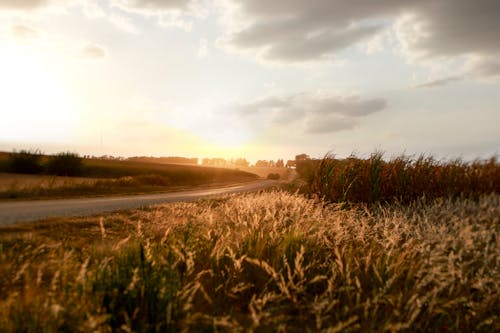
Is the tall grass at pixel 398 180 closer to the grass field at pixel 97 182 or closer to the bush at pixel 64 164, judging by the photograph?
the grass field at pixel 97 182

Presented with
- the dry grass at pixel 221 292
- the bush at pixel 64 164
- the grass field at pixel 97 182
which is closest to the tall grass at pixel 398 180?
the dry grass at pixel 221 292

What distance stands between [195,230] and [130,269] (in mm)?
3311

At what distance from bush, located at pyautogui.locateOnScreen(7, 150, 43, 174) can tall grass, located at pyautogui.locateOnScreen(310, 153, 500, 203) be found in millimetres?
28597

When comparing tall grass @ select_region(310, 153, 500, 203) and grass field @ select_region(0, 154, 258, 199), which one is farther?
grass field @ select_region(0, 154, 258, 199)

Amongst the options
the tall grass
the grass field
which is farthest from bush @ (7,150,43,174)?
the tall grass

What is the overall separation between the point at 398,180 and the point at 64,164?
3038 centimetres

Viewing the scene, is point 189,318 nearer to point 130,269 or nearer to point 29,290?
point 130,269

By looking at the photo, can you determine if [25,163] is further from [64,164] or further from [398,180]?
[398,180]

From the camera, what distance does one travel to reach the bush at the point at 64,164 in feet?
117

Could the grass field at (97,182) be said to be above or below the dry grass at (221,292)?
above

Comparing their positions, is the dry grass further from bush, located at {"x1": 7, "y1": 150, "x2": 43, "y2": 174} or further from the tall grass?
bush, located at {"x1": 7, "y1": 150, "x2": 43, "y2": 174}

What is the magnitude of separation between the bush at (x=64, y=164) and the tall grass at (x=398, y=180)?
27197 millimetres

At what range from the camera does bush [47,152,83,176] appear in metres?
35.8

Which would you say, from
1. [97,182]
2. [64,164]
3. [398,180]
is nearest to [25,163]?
[64,164]
